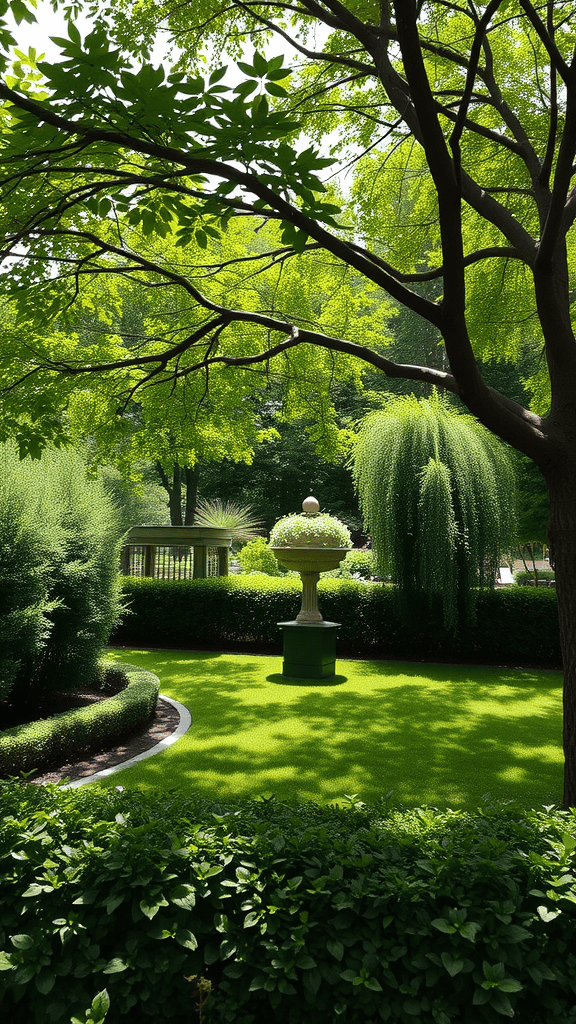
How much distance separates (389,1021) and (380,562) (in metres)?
10.3

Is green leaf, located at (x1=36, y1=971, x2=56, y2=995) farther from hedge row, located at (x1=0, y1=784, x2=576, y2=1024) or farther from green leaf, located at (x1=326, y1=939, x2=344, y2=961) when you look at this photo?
green leaf, located at (x1=326, y1=939, x2=344, y2=961)

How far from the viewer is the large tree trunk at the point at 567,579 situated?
4539 mm

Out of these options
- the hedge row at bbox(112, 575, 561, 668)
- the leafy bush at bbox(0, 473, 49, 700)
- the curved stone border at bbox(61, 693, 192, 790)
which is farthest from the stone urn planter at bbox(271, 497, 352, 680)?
the leafy bush at bbox(0, 473, 49, 700)

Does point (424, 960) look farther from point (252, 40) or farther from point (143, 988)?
point (252, 40)

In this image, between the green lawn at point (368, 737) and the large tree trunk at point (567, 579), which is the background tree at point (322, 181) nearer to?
the large tree trunk at point (567, 579)

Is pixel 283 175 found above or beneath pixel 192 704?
above

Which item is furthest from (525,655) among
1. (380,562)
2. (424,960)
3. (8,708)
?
(424,960)

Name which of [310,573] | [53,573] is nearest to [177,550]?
[310,573]

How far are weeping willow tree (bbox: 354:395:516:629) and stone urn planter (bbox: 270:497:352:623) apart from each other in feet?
5.13

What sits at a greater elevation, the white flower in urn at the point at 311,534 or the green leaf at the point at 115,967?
the white flower in urn at the point at 311,534

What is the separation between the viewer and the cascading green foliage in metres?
6.12

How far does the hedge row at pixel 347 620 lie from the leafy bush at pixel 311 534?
7.65 feet

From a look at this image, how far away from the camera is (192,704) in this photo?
8680 millimetres

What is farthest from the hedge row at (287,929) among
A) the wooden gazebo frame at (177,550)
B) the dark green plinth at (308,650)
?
the wooden gazebo frame at (177,550)
